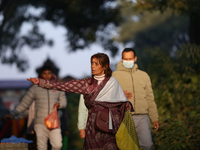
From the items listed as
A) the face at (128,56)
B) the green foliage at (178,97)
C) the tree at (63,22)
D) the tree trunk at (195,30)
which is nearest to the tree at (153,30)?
the tree at (63,22)

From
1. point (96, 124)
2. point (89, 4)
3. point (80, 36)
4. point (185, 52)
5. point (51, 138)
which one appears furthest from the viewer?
point (80, 36)

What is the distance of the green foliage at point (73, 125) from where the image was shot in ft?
41.6

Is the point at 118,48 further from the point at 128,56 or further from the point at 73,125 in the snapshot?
the point at 128,56

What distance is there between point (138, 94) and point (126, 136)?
53.9 inches

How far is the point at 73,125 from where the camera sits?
1525 cm

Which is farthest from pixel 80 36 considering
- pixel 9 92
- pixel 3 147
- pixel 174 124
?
pixel 9 92

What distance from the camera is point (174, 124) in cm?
867

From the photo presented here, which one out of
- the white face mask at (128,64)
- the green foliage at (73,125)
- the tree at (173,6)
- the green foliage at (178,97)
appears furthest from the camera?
the green foliage at (73,125)

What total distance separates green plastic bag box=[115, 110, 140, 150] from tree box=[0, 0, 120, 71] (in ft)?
32.4

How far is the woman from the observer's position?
187 inches

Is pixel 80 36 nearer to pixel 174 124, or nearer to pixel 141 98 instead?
pixel 174 124

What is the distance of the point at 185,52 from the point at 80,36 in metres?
6.14

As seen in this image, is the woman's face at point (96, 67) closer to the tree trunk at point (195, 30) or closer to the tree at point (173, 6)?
the tree at point (173, 6)

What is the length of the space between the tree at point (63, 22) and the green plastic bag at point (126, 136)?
32.4 ft
